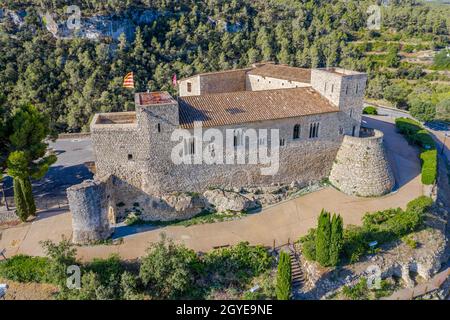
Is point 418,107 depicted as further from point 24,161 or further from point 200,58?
point 24,161

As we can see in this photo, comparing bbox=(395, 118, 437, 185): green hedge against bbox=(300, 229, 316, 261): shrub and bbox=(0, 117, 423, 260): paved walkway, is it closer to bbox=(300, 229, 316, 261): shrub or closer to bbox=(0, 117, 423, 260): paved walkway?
bbox=(0, 117, 423, 260): paved walkway

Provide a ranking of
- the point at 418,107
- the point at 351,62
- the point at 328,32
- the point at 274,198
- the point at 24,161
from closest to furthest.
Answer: the point at 24,161, the point at 274,198, the point at 418,107, the point at 351,62, the point at 328,32

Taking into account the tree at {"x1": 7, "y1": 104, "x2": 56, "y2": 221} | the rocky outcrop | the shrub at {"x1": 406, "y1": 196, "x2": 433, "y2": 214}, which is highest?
the tree at {"x1": 7, "y1": 104, "x2": 56, "y2": 221}

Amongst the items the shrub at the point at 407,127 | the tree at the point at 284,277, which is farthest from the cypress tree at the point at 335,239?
the shrub at the point at 407,127

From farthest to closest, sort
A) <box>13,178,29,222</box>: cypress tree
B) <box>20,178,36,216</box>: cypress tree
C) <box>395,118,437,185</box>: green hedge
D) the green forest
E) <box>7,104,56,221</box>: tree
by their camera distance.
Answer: the green forest < <box>395,118,437,185</box>: green hedge < <box>20,178,36,216</box>: cypress tree < <box>13,178,29,222</box>: cypress tree < <box>7,104,56,221</box>: tree

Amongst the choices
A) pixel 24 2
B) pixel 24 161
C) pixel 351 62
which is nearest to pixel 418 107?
pixel 351 62

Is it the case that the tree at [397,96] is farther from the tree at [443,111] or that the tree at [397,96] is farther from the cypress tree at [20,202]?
the cypress tree at [20,202]

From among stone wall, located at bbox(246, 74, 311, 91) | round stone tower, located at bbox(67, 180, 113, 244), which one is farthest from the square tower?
round stone tower, located at bbox(67, 180, 113, 244)
